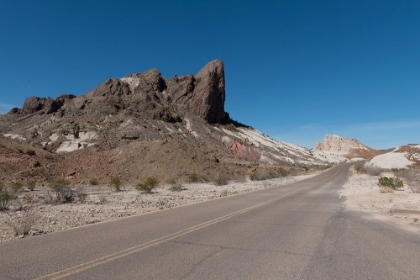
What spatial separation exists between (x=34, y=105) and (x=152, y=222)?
94.3m

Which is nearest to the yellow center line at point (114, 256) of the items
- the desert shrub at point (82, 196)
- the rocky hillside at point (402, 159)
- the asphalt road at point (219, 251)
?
the asphalt road at point (219, 251)

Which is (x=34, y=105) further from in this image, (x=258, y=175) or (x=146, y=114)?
(x=258, y=175)

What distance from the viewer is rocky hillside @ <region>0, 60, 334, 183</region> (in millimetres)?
40312

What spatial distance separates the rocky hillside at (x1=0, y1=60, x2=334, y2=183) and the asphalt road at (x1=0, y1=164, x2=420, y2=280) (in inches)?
1186

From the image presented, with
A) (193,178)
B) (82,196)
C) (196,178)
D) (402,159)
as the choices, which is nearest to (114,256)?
(82,196)

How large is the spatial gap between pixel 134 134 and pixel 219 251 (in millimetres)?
62775

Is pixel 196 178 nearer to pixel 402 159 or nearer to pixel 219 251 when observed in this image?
pixel 219 251

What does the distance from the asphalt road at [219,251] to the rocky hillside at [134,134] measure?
98.8 ft

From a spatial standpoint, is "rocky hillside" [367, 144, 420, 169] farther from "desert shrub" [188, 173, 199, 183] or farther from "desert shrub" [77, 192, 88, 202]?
"desert shrub" [77, 192, 88, 202]

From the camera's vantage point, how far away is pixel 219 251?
675 cm

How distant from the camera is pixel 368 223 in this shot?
10328 millimetres

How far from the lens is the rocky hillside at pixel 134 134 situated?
40312 millimetres

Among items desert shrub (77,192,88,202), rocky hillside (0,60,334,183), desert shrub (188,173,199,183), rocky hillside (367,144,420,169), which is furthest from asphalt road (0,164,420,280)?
rocky hillside (367,144,420,169)

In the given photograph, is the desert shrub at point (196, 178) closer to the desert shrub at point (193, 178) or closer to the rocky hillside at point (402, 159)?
the desert shrub at point (193, 178)
